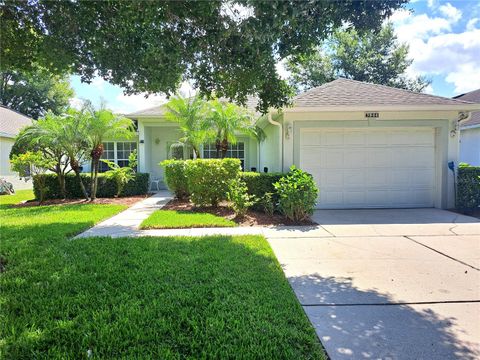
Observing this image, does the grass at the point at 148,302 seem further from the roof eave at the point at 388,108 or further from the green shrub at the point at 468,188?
the green shrub at the point at 468,188

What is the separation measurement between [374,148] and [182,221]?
6.47 metres

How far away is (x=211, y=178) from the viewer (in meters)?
9.23

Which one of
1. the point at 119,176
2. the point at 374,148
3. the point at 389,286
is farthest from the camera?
the point at 119,176

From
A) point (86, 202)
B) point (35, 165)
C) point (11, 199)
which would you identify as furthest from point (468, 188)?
point (11, 199)

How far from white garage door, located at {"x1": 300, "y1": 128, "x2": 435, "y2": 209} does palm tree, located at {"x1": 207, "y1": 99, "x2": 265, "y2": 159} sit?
2.90 m

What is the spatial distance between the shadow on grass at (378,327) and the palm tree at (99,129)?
31.3ft

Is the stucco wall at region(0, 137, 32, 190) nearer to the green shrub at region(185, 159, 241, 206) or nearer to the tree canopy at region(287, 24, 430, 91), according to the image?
the green shrub at region(185, 159, 241, 206)

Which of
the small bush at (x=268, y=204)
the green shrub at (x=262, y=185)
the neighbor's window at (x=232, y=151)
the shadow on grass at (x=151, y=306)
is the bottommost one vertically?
the shadow on grass at (x=151, y=306)

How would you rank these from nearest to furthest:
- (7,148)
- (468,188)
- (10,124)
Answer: (468,188) → (7,148) → (10,124)

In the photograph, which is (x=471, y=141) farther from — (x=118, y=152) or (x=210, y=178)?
(x=118, y=152)

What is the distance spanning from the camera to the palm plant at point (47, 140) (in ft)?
34.8

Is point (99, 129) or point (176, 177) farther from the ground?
point (99, 129)

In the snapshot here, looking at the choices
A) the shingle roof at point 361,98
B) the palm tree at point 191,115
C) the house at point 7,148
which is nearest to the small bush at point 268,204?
the shingle roof at point 361,98

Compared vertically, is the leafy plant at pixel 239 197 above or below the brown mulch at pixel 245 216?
above
